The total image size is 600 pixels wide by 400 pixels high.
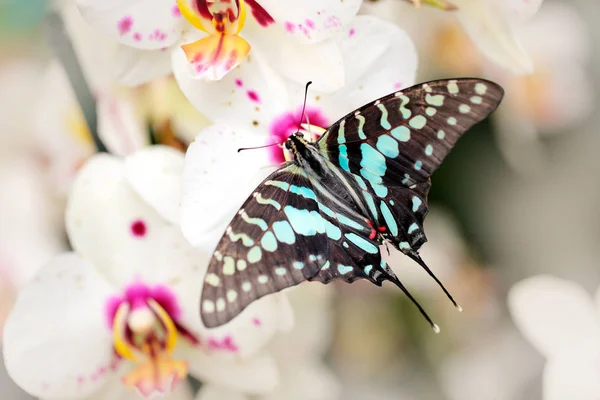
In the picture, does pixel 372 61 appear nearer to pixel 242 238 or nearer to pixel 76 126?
pixel 242 238

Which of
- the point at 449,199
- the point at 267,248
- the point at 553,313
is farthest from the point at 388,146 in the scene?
the point at 449,199

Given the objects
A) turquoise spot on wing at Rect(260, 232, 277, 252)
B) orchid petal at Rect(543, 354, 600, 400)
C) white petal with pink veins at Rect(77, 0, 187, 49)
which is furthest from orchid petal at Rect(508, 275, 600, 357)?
white petal with pink veins at Rect(77, 0, 187, 49)

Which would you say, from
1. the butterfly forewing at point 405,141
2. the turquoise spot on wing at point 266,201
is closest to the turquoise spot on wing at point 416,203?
the butterfly forewing at point 405,141

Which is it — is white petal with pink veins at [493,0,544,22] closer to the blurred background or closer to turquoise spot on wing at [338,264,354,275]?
the blurred background

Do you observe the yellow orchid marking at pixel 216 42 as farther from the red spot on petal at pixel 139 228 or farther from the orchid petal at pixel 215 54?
the red spot on petal at pixel 139 228

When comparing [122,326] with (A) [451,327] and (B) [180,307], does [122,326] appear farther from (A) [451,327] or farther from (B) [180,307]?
(A) [451,327]

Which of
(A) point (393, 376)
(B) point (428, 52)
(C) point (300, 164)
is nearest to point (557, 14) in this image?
(B) point (428, 52)
